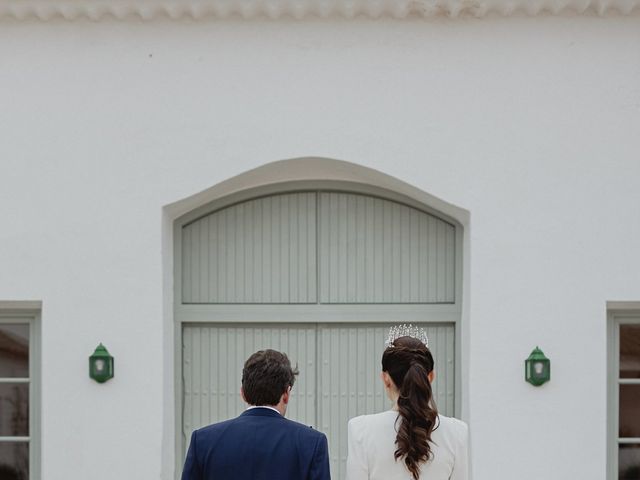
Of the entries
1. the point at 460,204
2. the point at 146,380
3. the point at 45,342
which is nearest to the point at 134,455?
the point at 146,380

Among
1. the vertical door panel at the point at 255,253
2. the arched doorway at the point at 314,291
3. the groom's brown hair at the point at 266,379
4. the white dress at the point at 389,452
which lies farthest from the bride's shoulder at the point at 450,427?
the vertical door panel at the point at 255,253

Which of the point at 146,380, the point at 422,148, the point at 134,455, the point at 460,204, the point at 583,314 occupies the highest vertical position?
the point at 422,148

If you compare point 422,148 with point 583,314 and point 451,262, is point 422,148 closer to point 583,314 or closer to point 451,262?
point 451,262

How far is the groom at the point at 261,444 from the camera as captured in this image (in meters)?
3.27

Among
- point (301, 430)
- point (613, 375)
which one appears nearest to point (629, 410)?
point (613, 375)

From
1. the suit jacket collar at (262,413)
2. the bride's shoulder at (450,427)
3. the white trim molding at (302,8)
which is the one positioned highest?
the white trim molding at (302,8)

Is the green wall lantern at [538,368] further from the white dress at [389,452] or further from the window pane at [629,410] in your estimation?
the white dress at [389,452]

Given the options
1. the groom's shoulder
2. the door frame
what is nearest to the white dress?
the groom's shoulder

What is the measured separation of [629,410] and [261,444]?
2.85 meters

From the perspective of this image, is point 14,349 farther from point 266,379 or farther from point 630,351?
point 630,351

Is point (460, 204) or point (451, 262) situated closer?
point (460, 204)

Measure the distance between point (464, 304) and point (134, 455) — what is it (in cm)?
203

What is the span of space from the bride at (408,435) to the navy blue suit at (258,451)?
5.9 inches

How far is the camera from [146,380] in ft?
16.8
